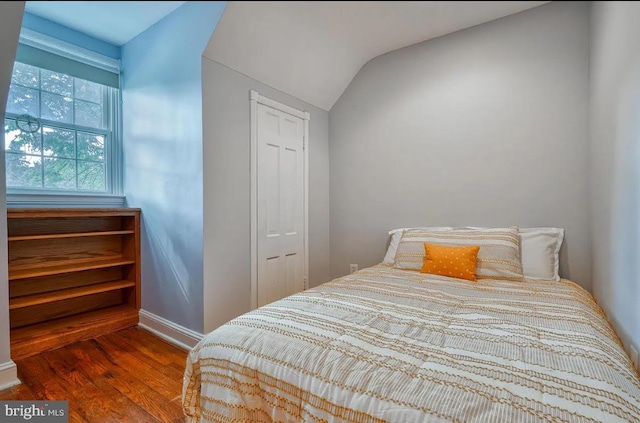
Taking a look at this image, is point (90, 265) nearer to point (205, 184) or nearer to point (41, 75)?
point (205, 184)

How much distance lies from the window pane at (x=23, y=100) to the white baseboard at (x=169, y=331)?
1556 mm

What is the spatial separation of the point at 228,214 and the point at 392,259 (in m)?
1.30

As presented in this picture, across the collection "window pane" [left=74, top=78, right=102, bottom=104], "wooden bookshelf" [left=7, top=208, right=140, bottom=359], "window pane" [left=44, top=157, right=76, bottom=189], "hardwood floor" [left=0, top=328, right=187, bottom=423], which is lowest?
"hardwood floor" [left=0, top=328, right=187, bottom=423]

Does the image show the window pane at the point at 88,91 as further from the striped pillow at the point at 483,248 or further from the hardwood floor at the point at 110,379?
the striped pillow at the point at 483,248

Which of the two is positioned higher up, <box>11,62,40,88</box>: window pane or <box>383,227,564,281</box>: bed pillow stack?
<box>11,62,40,88</box>: window pane

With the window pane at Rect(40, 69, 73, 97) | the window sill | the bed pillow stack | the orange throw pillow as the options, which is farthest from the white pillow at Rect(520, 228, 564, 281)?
the window sill

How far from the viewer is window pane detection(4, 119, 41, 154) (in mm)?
1164

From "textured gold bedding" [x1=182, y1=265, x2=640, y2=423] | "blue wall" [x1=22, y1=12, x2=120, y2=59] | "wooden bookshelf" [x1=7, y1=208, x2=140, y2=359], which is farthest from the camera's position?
"wooden bookshelf" [x1=7, y1=208, x2=140, y2=359]

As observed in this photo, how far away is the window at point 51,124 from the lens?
1.01 meters

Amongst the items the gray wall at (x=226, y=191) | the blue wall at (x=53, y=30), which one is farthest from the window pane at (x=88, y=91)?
the blue wall at (x=53, y=30)

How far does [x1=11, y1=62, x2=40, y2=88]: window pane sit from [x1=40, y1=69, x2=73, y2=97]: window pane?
0.02m

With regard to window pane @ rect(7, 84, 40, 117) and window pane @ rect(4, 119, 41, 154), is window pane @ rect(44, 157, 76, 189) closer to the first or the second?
window pane @ rect(4, 119, 41, 154)

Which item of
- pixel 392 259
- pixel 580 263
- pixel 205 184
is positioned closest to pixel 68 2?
pixel 205 184

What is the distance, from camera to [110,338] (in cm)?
225
